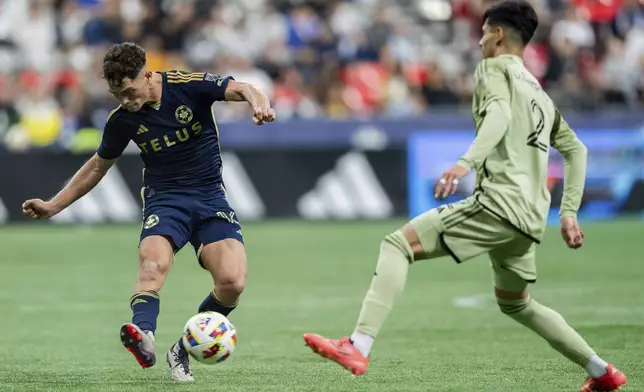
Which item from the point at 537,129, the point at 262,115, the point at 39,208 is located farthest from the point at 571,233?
the point at 39,208

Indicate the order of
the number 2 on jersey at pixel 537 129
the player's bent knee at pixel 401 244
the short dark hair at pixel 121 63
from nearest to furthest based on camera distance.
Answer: the player's bent knee at pixel 401 244
the number 2 on jersey at pixel 537 129
the short dark hair at pixel 121 63

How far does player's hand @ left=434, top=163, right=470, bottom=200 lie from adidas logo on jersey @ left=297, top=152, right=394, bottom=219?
1395cm

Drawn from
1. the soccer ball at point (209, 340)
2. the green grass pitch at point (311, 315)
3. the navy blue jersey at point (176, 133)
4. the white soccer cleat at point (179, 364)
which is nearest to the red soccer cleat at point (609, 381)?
the green grass pitch at point (311, 315)

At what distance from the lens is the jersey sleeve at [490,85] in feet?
21.7

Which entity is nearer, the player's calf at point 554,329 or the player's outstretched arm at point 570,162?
the player's calf at point 554,329

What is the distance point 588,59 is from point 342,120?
6.19m

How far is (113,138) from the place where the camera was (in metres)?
7.76

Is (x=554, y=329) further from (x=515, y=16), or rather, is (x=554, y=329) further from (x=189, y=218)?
(x=189, y=218)

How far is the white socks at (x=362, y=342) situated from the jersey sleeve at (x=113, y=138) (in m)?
2.22

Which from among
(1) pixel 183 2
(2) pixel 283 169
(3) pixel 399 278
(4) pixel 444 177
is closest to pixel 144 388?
(3) pixel 399 278

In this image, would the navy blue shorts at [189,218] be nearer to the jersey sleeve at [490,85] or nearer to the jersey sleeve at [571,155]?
the jersey sleeve at [490,85]

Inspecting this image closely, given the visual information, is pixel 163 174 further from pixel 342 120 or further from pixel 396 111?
pixel 396 111

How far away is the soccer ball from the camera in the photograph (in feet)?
23.5

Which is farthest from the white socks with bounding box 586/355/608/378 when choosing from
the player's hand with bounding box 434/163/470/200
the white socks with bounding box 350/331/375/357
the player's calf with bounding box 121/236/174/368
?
the player's calf with bounding box 121/236/174/368
